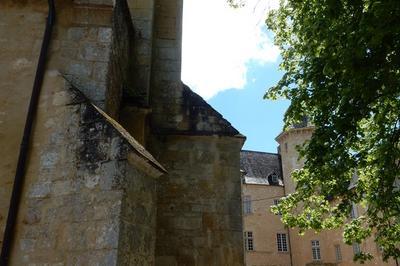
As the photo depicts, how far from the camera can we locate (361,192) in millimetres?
9008

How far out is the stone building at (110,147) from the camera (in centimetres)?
404

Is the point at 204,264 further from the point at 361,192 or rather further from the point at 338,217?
the point at 361,192

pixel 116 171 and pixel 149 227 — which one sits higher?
pixel 116 171

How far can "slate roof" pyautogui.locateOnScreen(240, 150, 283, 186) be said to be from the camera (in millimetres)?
38062

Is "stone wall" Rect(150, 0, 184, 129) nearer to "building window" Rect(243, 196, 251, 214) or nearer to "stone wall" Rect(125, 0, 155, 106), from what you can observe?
"stone wall" Rect(125, 0, 155, 106)

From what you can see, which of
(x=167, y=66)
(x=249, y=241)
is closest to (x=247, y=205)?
(x=249, y=241)

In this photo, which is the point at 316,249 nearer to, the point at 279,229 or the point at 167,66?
the point at 279,229

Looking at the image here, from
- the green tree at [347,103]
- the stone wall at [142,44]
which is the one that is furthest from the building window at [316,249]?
the stone wall at [142,44]

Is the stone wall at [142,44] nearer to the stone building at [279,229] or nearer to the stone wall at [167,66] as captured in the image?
the stone wall at [167,66]

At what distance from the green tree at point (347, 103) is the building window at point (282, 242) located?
26986mm

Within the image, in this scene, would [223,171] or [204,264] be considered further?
[223,171]

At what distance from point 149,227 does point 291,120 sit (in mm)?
4979

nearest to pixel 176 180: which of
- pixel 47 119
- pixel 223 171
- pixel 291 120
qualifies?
pixel 223 171

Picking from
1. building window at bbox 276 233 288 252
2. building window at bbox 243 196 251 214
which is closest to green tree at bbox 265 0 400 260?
building window at bbox 243 196 251 214
